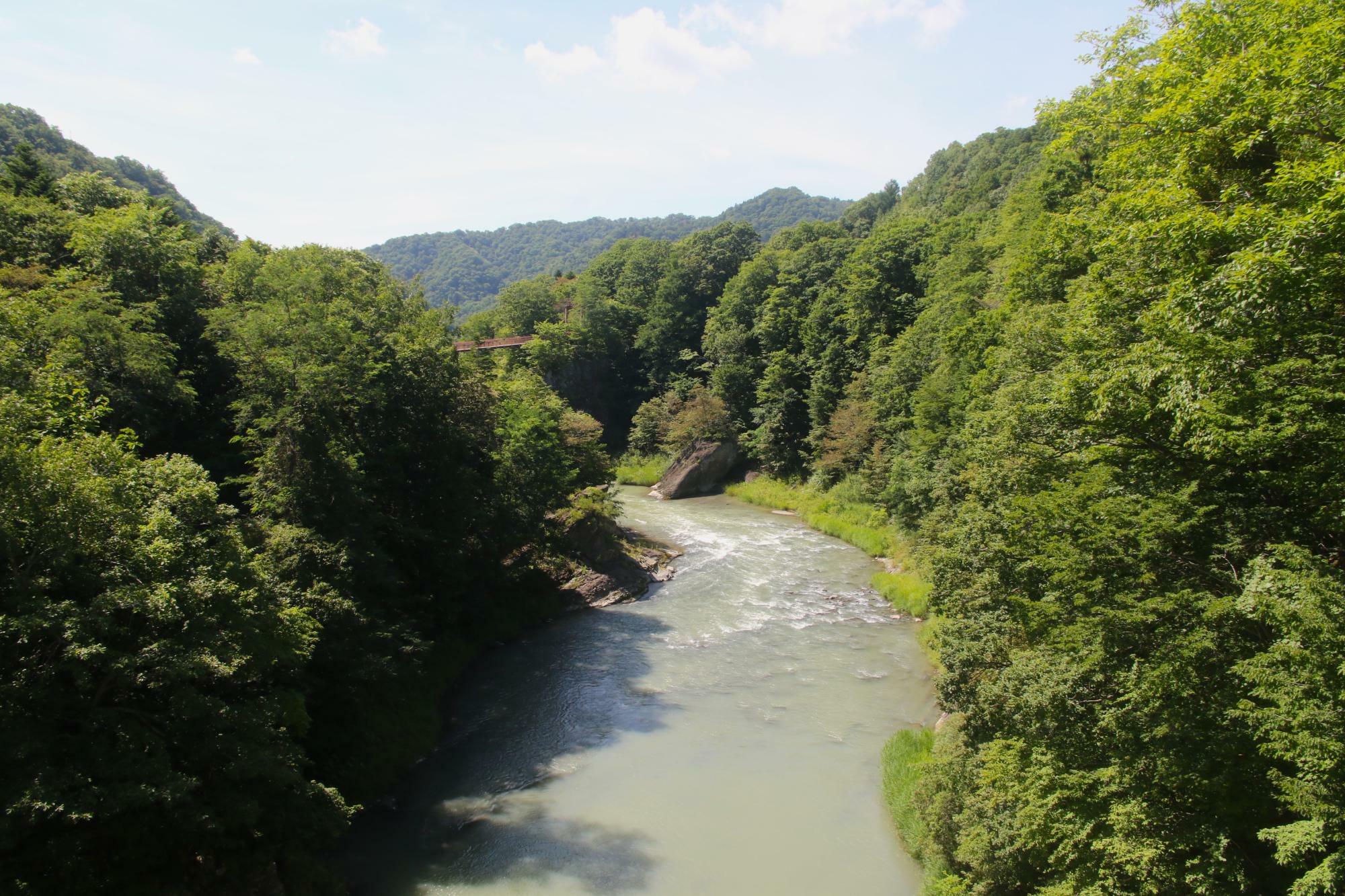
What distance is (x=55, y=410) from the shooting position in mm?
12125

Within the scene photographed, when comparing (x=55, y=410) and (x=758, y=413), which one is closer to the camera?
(x=55, y=410)

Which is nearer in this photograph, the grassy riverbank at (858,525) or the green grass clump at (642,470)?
the grassy riverbank at (858,525)

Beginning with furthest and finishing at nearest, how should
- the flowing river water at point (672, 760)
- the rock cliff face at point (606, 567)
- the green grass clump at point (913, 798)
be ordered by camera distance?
1. the rock cliff face at point (606, 567)
2. the flowing river water at point (672, 760)
3. the green grass clump at point (913, 798)

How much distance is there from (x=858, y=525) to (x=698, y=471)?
53.1ft

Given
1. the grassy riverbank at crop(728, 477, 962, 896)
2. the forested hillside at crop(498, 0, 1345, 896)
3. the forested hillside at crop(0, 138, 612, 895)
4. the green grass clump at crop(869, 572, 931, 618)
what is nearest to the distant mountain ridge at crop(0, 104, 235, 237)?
the forested hillside at crop(0, 138, 612, 895)

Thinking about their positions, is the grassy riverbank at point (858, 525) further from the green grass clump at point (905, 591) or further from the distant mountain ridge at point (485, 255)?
the distant mountain ridge at point (485, 255)

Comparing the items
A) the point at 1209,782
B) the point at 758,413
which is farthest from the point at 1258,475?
the point at 758,413

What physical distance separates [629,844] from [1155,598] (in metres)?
11.1

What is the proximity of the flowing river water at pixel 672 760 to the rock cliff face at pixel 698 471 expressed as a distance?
75.3 ft

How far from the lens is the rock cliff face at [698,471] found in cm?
5256

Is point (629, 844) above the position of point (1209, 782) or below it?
below

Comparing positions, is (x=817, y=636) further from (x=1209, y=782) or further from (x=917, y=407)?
(x=1209, y=782)

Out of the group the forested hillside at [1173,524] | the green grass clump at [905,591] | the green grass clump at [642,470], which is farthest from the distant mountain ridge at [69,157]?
the forested hillside at [1173,524]

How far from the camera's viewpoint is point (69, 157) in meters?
68.3
